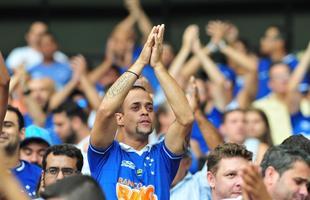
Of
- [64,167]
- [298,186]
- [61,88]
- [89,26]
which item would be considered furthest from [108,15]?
[298,186]

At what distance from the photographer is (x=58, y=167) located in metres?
8.09

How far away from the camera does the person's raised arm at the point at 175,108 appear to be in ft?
25.3

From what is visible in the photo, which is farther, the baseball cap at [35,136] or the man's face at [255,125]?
the man's face at [255,125]

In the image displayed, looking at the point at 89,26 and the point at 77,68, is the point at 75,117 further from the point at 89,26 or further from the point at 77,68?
the point at 89,26

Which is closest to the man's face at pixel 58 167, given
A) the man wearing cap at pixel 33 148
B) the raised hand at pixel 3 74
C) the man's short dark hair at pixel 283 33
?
the man wearing cap at pixel 33 148

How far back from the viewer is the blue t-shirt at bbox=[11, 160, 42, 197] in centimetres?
868

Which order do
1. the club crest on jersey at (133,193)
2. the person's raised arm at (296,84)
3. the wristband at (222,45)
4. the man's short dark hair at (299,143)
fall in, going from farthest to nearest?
the wristband at (222,45) → the person's raised arm at (296,84) → the club crest on jersey at (133,193) → the man's short dark hair at (299,143)

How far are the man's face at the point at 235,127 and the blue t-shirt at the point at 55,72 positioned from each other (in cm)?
306

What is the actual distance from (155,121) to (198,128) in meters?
0.50

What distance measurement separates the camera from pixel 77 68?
41.1 ft

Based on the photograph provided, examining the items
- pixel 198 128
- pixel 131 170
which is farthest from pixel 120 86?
pixel 198 128

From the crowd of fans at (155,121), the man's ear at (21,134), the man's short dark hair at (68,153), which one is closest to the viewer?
the crowd of fans at (155,121)

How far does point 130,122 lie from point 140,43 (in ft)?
23.1

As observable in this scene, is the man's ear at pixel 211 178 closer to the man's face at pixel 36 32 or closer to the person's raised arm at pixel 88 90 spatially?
the person's raised arm at pixel 88 90
